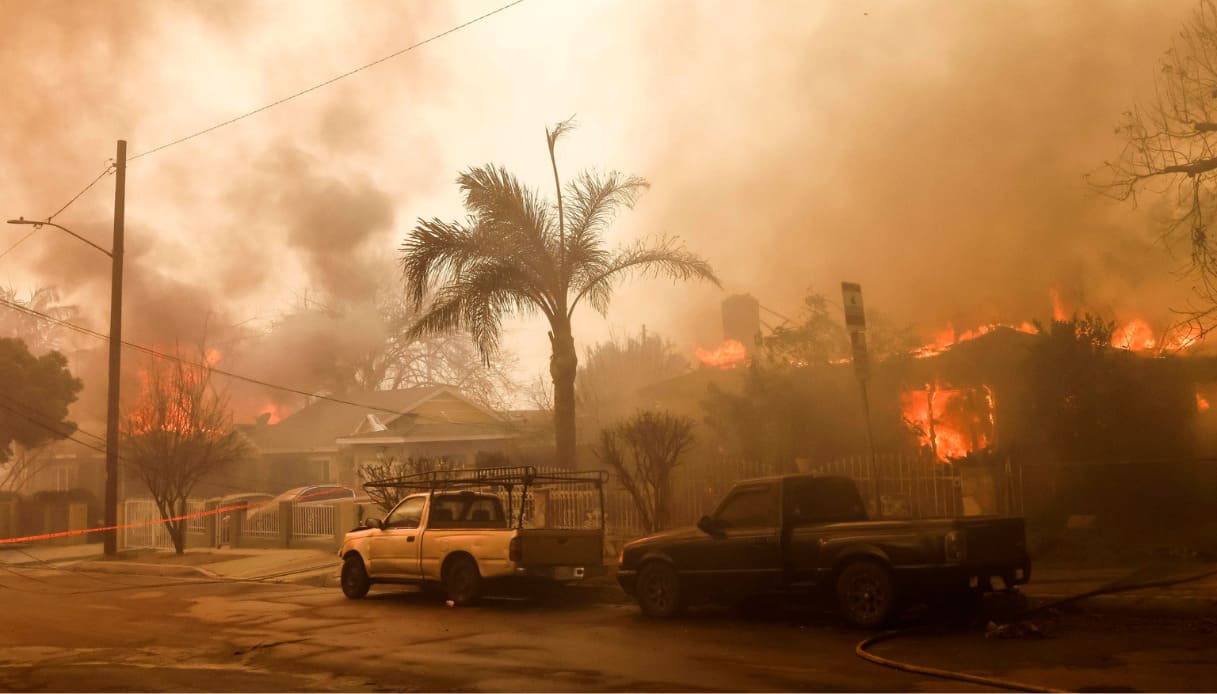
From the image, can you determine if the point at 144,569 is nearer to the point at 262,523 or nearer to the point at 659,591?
the point at 262,523

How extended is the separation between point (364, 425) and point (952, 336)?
774 inches

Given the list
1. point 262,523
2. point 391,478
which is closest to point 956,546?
point 391,478

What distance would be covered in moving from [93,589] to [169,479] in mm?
6805

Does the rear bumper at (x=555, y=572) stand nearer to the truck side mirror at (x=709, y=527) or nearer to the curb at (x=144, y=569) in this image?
the truck side mirror at (x=709, y=527)

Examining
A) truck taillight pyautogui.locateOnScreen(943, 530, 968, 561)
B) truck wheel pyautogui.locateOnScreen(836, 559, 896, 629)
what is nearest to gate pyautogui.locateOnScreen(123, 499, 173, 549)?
truck wheel pyautogui.locateOnScreen(836, 559, 896, 629)

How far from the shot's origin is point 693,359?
4272 cm

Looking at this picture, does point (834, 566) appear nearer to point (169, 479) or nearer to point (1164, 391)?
point (1164, 391)

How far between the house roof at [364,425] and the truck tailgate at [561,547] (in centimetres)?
2296

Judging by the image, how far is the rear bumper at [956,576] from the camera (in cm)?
1002

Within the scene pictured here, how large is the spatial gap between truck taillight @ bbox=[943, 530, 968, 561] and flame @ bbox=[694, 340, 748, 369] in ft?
77.4

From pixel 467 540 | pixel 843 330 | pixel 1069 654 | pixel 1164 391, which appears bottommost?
pixel 1069 654

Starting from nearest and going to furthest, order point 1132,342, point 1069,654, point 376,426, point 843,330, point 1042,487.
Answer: point 1069,654
point 1042,487
point 1132,342
point 843,330
point 376,426

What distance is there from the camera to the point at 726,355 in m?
35.6

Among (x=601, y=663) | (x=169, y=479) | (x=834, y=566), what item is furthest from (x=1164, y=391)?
(x=169, y=479)
